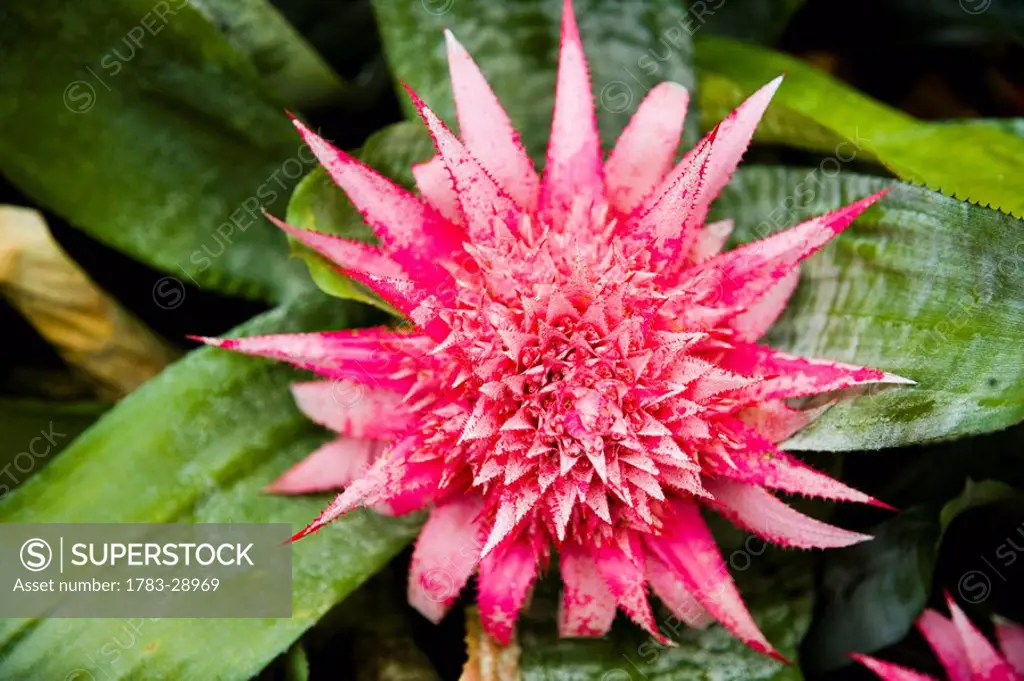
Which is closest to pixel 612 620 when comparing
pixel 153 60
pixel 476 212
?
pixel 476 212

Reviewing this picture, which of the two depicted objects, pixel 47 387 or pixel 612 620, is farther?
pixel 47 387

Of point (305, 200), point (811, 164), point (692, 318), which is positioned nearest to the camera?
point (692, 318)

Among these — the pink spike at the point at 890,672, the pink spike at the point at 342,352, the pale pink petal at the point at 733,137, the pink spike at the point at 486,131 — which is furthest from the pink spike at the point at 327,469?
the pink spike at the point at 890,672

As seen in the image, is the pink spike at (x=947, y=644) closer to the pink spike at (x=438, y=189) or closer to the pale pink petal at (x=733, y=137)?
the pale pink petal at (x=733, y=137)

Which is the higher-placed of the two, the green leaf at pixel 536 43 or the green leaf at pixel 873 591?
the green leaf at pixel 536 43

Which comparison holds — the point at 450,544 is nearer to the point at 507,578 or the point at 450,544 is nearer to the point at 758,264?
the point at 507,578

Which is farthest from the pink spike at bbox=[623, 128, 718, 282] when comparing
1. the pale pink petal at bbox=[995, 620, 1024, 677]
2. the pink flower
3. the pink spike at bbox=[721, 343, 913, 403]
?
the pale pink petal at bbox=[995, 620, 1024, 677]

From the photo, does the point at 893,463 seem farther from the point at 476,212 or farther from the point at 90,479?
the point at 90,479
